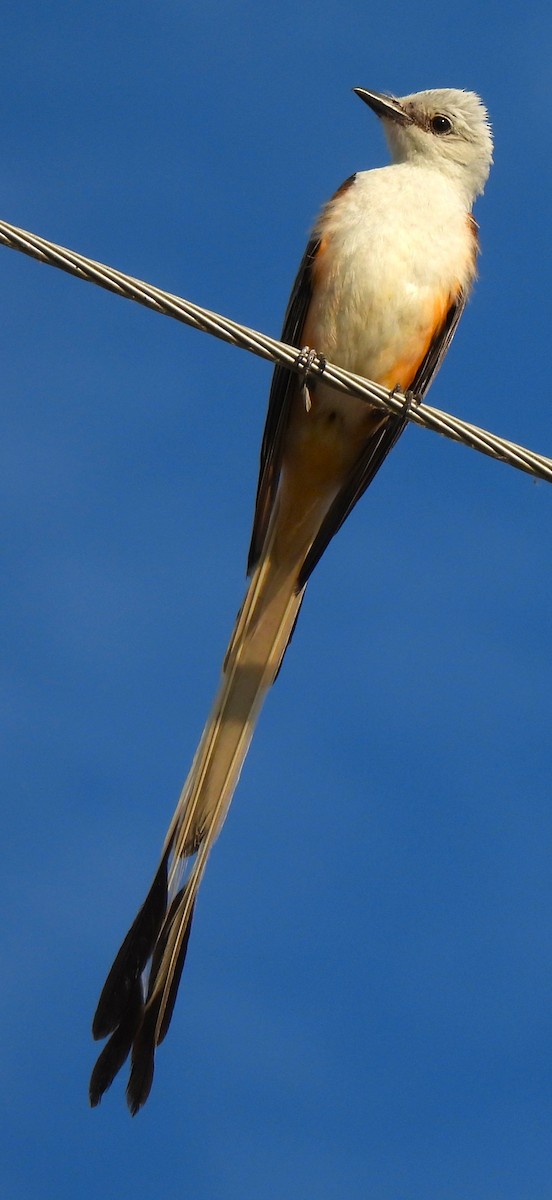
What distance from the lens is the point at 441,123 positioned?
5.59 meters

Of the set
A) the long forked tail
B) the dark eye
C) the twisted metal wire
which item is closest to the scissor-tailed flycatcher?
the long forked tail

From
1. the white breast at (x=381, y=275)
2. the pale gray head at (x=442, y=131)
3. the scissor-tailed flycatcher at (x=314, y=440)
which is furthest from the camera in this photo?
the pale gray head at (x=442, y=131)

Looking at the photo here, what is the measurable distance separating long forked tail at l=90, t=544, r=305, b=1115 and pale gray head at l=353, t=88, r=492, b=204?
6.39 ft

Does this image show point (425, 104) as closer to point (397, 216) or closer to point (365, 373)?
point (397, 216)

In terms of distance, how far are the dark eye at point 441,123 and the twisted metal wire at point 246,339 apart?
2.19 m

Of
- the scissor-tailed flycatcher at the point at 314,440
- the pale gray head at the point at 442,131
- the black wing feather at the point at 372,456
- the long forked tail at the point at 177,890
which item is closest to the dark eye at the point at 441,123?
the pale gray head at the point at 442,131

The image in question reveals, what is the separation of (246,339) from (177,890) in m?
1.89

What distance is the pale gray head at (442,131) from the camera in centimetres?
546

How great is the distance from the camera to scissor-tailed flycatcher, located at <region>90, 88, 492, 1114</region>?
14.9ft

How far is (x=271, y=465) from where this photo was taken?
5.12 m

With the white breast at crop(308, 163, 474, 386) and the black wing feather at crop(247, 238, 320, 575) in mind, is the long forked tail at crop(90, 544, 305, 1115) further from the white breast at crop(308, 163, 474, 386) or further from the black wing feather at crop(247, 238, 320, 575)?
the white breast at crop(308, 163, 474, 386)

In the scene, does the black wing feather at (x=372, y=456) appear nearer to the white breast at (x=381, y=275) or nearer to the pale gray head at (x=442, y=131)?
the white breast at (x=381, y=275)

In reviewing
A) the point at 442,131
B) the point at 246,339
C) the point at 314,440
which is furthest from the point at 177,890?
the point at 442,131

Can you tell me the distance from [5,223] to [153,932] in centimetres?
225
